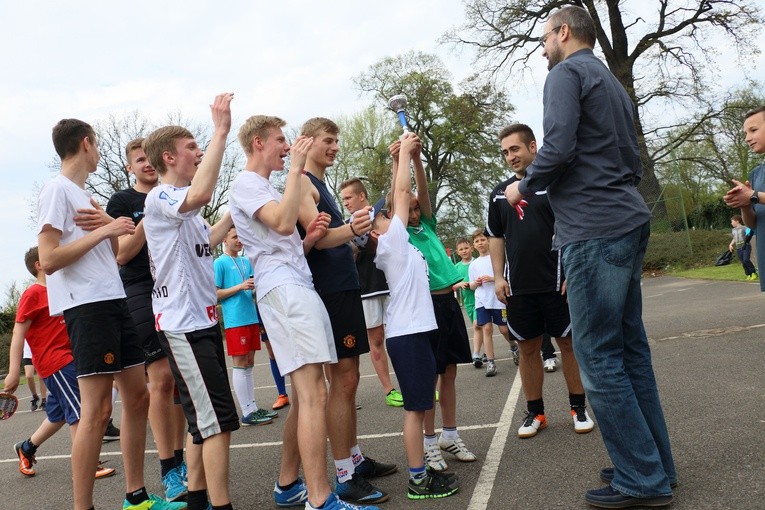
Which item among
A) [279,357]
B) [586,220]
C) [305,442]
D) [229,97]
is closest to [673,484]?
[586,220]

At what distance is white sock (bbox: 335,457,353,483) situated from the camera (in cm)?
387

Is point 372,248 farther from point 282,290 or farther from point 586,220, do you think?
point 586,220

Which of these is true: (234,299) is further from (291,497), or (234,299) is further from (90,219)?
(291,497)

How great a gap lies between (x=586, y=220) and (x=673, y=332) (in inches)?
252

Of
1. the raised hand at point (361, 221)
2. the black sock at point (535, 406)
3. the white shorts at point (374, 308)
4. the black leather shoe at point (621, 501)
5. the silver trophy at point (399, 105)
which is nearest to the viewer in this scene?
the black leather shoe at point (621, 501)

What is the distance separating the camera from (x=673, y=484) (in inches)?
131

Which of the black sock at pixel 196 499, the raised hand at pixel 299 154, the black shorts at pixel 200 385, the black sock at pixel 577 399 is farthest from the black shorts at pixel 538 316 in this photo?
the black sock at pixel 196 499

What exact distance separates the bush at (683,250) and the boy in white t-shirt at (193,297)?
76.4 ft

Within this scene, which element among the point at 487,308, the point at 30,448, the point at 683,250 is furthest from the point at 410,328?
the point at 683,250

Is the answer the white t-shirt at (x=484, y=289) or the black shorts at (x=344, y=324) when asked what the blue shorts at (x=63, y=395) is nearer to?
the black shorts at (x=344, y=324)

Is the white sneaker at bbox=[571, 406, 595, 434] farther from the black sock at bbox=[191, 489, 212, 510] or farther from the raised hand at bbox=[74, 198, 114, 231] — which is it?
the raised hand at bbox=[74, 198, 114, 231]

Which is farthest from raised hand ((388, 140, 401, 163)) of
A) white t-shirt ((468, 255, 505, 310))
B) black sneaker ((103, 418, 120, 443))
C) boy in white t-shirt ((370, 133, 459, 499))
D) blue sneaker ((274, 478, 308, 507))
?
black sneaker ((103, 418, 120, 443))

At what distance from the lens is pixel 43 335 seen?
5.84 m

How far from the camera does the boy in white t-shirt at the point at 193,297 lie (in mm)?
3359
